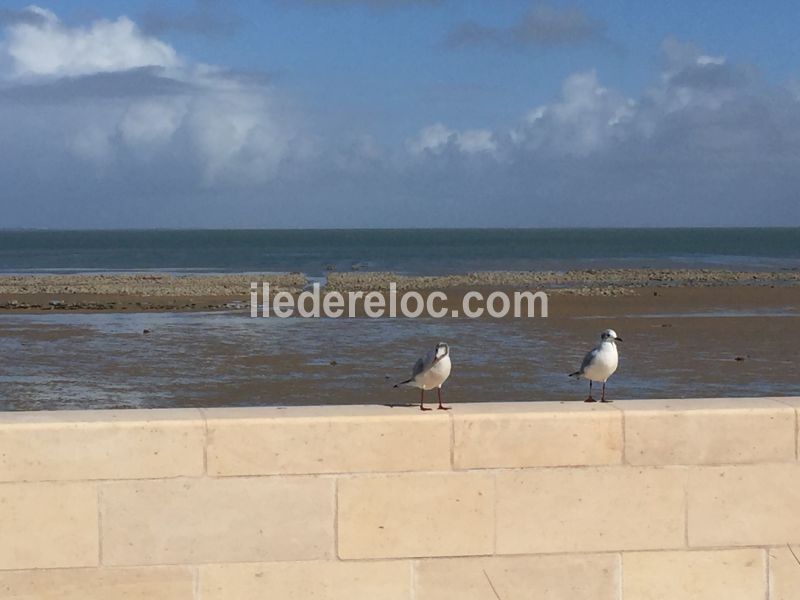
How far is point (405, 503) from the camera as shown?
6.52 metres

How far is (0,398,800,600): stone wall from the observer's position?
6.27 metres

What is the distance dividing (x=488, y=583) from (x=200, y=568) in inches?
64.3

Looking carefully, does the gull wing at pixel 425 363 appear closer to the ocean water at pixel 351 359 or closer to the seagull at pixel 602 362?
the seagull at pixel 602 362

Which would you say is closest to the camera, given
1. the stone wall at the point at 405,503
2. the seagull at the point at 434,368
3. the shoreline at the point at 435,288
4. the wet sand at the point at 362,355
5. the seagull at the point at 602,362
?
the stone wall at the point at 405,503

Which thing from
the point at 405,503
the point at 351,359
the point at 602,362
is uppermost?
the point at 602,362

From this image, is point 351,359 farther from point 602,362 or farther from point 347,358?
point 602,362

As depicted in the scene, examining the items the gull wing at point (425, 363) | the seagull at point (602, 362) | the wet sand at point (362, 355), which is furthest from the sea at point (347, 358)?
the gull wing at point (425, 363)

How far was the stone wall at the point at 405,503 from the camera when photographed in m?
6.27

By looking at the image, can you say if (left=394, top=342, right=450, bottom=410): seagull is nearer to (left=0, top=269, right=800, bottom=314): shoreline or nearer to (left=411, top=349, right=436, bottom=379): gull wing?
(left=411, top=349, right=436, bottom=379): gull wing

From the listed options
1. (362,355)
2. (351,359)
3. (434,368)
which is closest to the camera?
(434,368)

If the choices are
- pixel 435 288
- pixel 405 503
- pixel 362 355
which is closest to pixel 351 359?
pixel 362 355

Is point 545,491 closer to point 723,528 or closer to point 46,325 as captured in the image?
point 723,528

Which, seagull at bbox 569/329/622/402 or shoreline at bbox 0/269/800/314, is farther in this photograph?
shoreline at bbox 0/269/800/314

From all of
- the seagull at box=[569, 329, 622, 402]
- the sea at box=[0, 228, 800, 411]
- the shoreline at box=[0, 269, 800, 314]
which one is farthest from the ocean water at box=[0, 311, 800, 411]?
the seagull at box=[569, 329, 622, 402]
